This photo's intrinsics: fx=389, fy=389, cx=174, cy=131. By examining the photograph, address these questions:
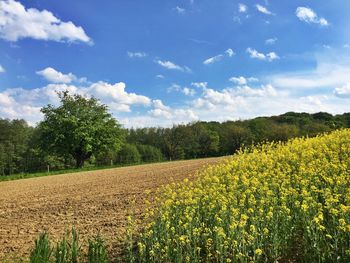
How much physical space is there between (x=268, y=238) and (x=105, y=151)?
157 ft

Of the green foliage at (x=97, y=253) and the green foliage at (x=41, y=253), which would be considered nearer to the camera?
the green foliage at (x=41, y=253)

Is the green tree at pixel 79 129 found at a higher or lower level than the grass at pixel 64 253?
higher

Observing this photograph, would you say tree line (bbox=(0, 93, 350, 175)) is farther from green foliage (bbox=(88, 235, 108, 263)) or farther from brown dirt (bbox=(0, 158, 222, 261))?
green foliage (bbox=(88, 235, 108, 263))

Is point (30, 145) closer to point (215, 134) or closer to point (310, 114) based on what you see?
point (215, 134)

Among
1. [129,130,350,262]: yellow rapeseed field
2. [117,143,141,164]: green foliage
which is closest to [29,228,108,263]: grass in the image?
[129,130,350,262]: yellow rapeseed field

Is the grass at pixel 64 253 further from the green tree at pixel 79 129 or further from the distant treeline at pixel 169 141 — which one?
the distant treeline at pixel 169 141

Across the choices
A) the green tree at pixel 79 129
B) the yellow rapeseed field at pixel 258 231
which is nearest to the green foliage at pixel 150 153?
the green tree at pixel 79 129

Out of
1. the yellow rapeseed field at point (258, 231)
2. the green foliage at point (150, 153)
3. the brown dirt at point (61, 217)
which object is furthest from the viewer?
the green foliage at point (150, 153)

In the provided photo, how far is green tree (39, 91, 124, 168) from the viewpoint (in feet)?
161

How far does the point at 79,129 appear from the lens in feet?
160

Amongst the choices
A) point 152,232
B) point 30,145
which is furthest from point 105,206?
point 30,145

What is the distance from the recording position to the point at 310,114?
353 ft

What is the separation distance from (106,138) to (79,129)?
4238mm

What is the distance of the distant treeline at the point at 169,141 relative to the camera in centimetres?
7394
